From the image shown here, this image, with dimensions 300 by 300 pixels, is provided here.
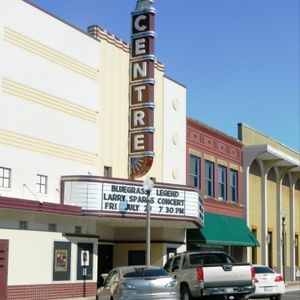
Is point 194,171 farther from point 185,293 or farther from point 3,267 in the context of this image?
point 185,293

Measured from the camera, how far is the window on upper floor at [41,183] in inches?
966

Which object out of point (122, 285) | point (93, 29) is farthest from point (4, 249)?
point (93, 29)

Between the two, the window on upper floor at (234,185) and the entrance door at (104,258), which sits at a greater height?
the window on upper floor at (234,185)

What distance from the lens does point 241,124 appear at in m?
42.0

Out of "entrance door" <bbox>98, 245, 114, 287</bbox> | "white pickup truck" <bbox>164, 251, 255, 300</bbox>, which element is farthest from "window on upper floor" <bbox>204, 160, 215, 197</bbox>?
"white pickup truck" <bbox>164, 251, 255, 300</bbox>

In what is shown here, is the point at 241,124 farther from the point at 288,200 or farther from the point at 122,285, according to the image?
the point at 122,285

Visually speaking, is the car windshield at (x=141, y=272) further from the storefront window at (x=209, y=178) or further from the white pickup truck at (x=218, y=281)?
the storefront window at (x=209, y=178)

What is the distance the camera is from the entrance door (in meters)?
31.3

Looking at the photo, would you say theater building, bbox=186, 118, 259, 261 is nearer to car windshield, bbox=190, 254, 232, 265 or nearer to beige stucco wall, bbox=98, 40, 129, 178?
beige stucco wall, bbox=98, 40, 129, 178

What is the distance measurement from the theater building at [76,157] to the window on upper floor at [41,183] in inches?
1.5

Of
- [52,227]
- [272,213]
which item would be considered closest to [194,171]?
[272,213]

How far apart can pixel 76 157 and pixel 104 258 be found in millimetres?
6950

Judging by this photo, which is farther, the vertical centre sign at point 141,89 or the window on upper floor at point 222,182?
the window on upper floor at point 222,182

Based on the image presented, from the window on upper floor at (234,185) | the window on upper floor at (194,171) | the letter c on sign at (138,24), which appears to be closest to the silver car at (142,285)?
the letter c on sign at (138,24)
